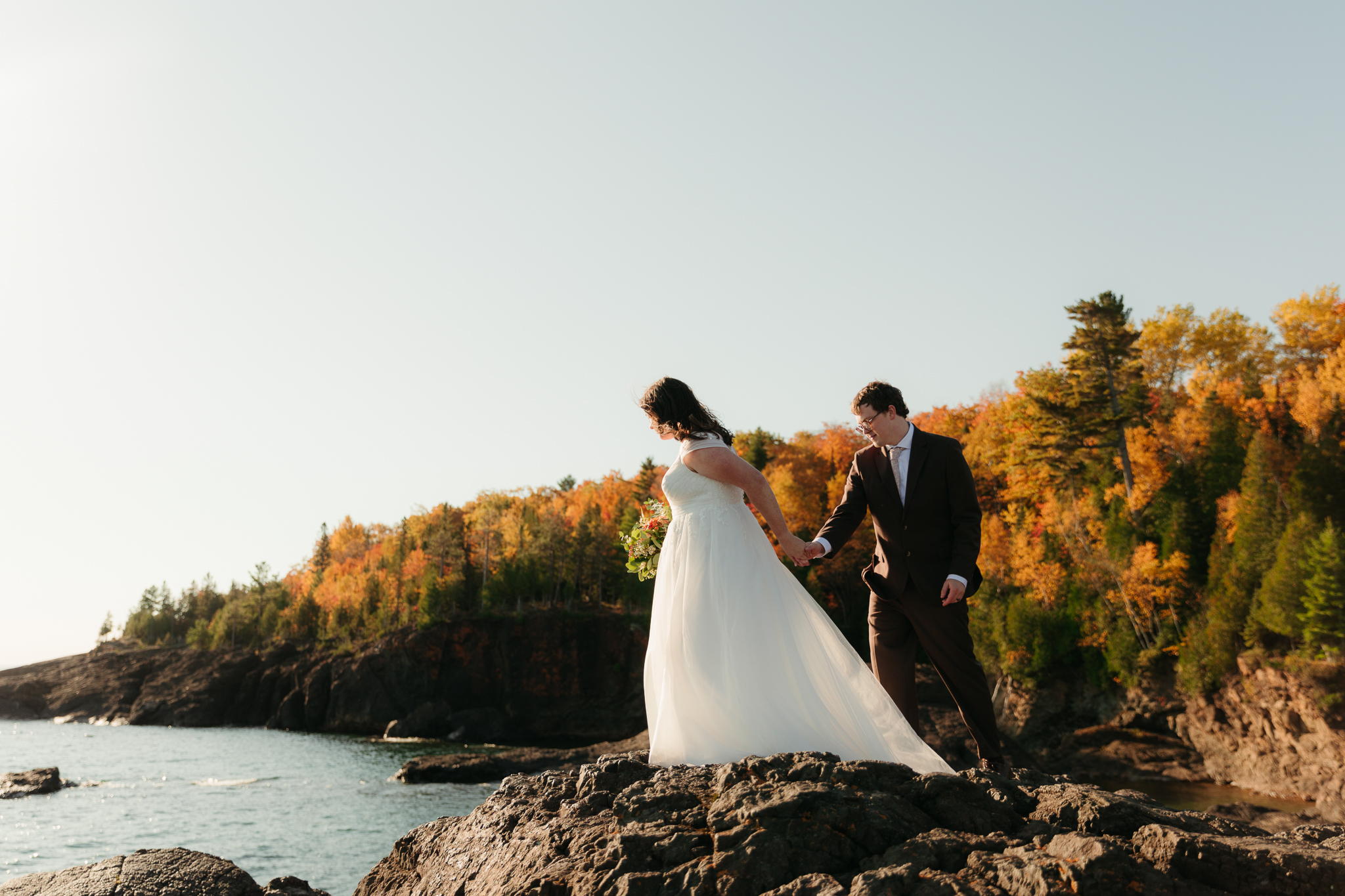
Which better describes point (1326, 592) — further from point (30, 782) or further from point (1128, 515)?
point (30, 782)

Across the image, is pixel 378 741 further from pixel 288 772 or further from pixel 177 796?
pixel 177 796

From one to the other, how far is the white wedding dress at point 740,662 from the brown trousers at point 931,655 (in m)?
0.44

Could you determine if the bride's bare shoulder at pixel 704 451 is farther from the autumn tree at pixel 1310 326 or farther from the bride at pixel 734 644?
the autumn tree at pixel 1310 326

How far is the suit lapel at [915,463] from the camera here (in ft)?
18.7

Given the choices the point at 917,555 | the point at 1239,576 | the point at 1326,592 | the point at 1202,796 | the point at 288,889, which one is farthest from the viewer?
the point at 1239,576

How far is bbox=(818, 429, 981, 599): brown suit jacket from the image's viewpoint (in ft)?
18.0

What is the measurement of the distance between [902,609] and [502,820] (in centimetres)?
293

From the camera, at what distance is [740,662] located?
191 inches

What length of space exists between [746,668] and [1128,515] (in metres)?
40.1

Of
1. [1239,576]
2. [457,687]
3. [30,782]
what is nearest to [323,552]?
[457,687]

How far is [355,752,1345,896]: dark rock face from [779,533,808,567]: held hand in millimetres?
1599

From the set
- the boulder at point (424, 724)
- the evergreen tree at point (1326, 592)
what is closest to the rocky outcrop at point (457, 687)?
the boulder at point (424, 724)

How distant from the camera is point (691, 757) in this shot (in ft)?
15.4

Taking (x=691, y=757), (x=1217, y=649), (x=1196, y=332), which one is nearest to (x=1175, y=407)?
(x=1196, y=332)
